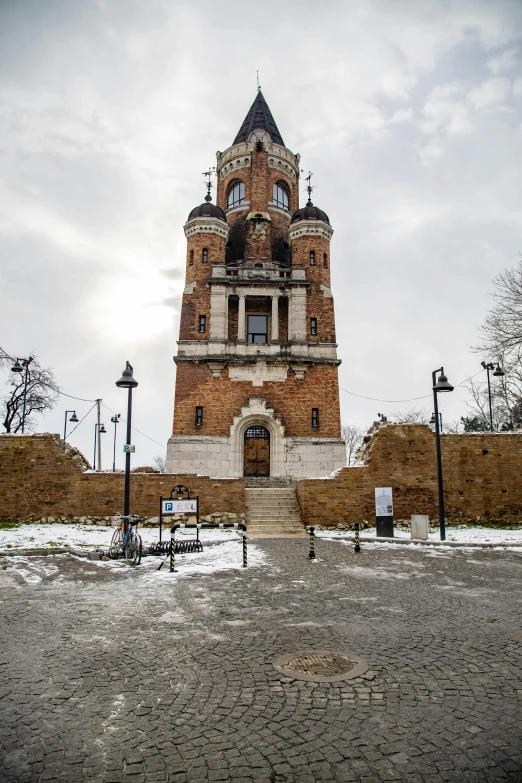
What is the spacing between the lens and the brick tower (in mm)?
28078

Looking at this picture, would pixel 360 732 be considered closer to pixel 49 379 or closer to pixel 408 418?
pixel 49 379

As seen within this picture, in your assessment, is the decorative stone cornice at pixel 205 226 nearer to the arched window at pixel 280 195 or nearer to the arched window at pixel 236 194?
the arched window at pixel 236 194

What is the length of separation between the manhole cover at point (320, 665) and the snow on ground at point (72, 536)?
10.0m

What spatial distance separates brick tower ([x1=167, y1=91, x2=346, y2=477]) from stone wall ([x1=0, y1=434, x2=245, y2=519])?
26.6 ft

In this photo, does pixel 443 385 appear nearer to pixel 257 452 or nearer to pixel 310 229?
pixel 257 452

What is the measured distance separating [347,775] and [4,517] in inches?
749

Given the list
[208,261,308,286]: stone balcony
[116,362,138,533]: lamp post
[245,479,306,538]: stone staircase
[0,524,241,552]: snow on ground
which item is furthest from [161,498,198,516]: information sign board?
[208,261,308,286]: stone balcony

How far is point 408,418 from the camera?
212 ft

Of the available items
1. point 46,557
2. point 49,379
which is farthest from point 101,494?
point 49,379

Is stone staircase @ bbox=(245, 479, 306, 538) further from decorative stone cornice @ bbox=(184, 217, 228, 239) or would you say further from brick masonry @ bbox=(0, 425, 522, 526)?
decorative stone cornice @ bbox=(184, 217, 228, 239)

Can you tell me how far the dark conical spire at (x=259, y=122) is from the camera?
39406 millimetres

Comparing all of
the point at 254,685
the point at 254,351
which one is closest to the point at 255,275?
the point at 254,351

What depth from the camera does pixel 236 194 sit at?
1458 inches

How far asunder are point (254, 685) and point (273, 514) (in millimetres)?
14995
